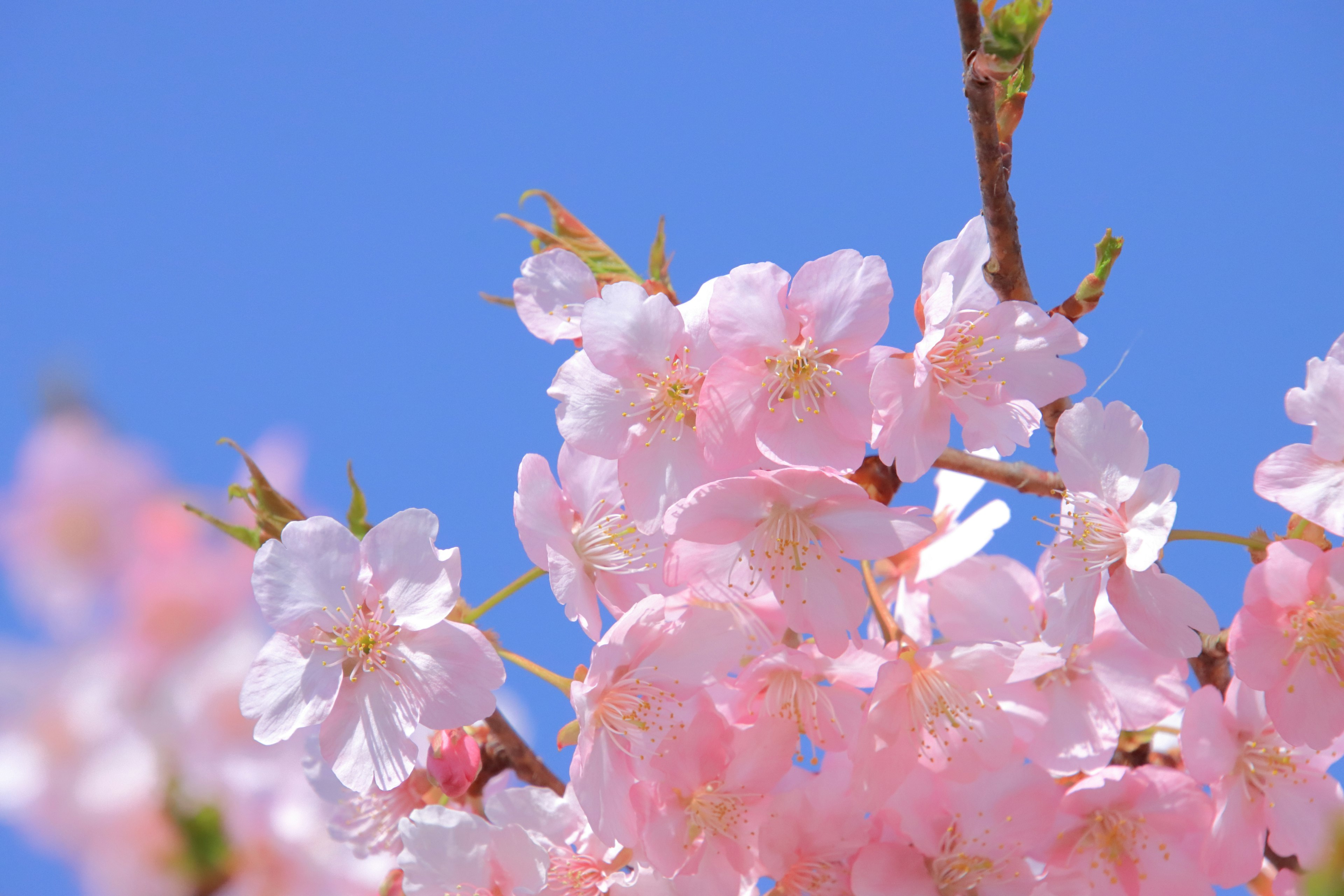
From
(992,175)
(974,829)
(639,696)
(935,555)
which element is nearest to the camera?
(992,175)

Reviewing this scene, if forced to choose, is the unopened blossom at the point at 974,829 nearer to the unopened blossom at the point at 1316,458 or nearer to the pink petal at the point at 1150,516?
the pink petal at the point at 1150,516

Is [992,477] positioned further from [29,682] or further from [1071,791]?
[29,682]

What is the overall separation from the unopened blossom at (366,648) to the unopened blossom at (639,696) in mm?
118

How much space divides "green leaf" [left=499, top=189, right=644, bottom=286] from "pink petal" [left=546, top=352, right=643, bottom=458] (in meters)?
0.28

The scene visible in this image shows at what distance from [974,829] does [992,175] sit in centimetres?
78

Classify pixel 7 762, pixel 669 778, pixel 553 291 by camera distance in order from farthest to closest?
pixel 7 762 < pixel 553 291 < pixel 669 778

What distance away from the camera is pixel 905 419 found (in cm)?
104

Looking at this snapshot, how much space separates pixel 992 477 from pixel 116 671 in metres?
1.10

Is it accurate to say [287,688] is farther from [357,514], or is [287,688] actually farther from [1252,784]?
[1252,784]

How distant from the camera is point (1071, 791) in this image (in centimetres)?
123

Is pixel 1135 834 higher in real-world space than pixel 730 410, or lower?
lower

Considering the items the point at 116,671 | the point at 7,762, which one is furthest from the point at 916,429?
the point at 7,762

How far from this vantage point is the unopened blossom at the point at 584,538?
1.12 m

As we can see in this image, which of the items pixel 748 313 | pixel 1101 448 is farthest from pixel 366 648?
pixel 1101 448
